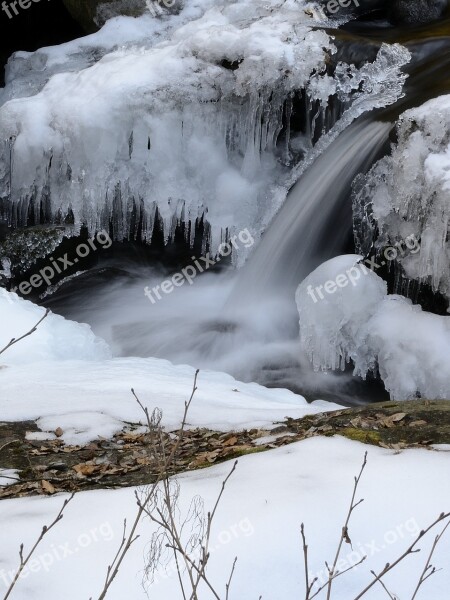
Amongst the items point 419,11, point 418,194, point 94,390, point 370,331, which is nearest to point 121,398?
point 94,390

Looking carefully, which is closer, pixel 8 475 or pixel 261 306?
pixel 8 475

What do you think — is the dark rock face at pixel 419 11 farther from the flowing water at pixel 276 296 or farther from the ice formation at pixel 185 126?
the ice formation at pixel 185 126

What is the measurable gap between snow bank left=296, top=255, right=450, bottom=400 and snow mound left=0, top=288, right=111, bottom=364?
6.96ft

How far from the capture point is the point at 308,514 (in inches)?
100.0

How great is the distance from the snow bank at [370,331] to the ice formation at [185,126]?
7.58ft

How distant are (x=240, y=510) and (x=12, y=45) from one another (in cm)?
1470

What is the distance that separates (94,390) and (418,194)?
3600 millimetres

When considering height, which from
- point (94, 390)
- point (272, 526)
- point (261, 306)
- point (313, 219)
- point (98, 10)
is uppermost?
point (98, 10)

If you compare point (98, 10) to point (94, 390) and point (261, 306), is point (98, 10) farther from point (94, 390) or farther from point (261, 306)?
point (94, 390)

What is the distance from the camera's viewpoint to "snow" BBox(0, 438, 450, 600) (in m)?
A: 2.21

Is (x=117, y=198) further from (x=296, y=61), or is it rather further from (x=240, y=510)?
(x=240, y=510)

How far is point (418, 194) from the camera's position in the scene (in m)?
6.76

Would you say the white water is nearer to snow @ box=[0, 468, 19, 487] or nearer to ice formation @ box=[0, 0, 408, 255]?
ice formation @ box=[0, 0, 408, 255]

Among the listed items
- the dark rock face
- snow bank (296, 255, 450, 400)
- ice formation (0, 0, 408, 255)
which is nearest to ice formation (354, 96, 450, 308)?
snow bank (296, 255, 450, 400)
